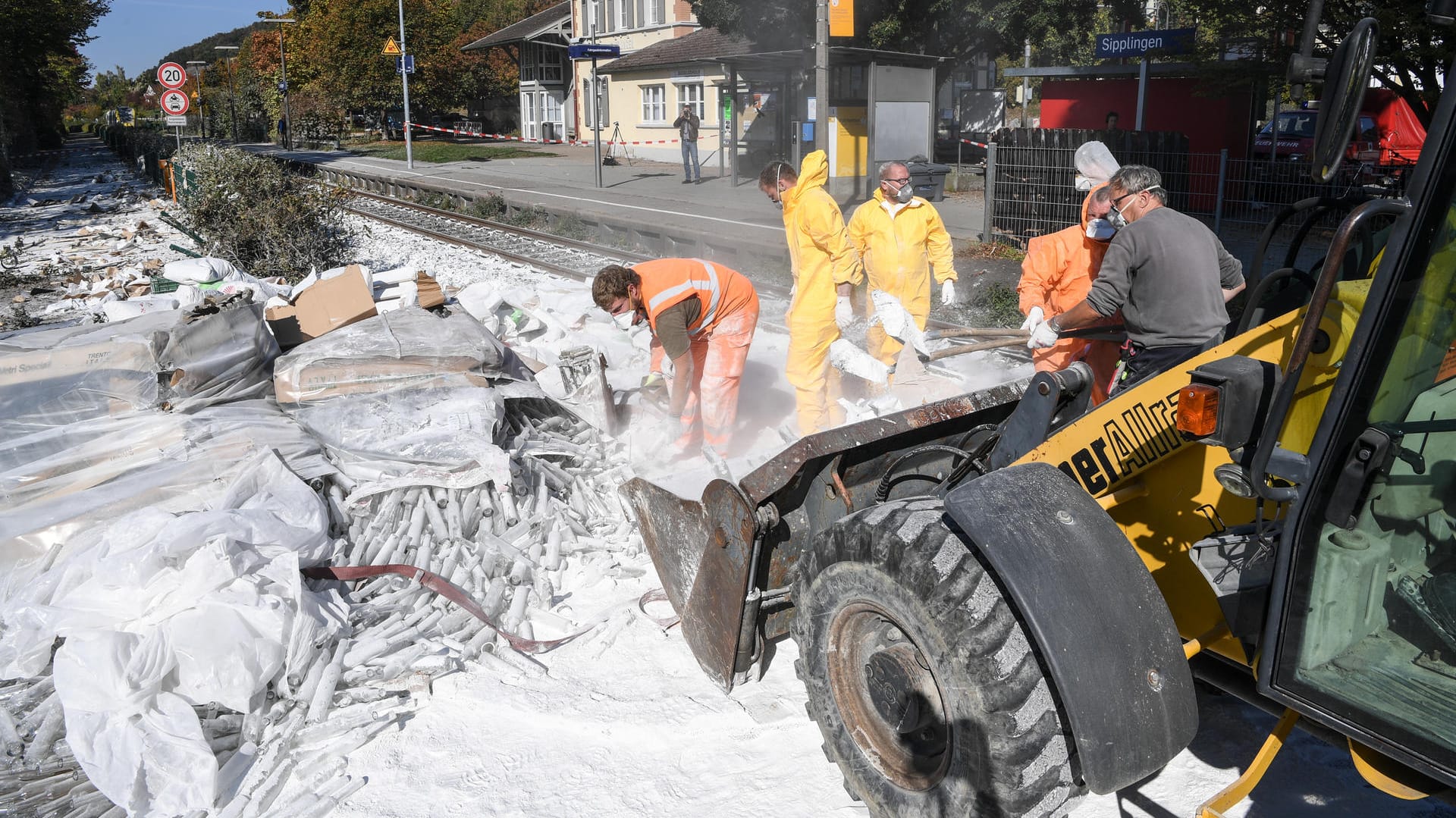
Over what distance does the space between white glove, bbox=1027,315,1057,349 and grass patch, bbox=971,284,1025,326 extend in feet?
15.0

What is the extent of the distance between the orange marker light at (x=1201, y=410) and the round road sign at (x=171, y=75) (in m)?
26.3

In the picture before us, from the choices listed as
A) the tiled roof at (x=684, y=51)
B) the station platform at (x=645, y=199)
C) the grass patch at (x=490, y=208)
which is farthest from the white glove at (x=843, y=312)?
the tiled roof at (x=684, y=51)

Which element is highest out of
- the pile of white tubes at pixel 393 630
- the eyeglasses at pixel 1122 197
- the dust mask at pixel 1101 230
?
the eyeglasses at pixel 1122 197

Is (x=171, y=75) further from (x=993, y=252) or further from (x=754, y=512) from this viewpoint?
(x=754, y=512)

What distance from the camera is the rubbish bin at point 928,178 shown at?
18.2 metres

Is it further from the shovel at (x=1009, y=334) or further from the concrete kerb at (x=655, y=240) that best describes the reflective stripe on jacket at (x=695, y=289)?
the concrete kerb at (x=655, y=240)

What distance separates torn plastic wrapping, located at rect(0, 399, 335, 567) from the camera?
4.55 metres

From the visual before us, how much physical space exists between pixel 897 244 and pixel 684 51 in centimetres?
3031

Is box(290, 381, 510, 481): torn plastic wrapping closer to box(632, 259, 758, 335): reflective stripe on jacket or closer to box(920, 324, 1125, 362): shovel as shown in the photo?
box(632, 259, 758, 335): reflective stripe on jacket

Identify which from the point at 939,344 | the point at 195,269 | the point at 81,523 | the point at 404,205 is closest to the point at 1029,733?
the point at 81,523

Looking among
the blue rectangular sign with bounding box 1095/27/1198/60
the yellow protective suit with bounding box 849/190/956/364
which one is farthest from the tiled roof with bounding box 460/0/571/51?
the yellow protective suit with bounding box 849/190/956/364

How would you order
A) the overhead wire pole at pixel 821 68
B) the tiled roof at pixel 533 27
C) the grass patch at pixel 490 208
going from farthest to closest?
the tiled roof at pixel 533 27
the grass patch at pixel 490 208
the overhead wire pole at pixel 821 68

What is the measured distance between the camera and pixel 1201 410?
2.22m

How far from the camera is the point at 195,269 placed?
31.4 feet
